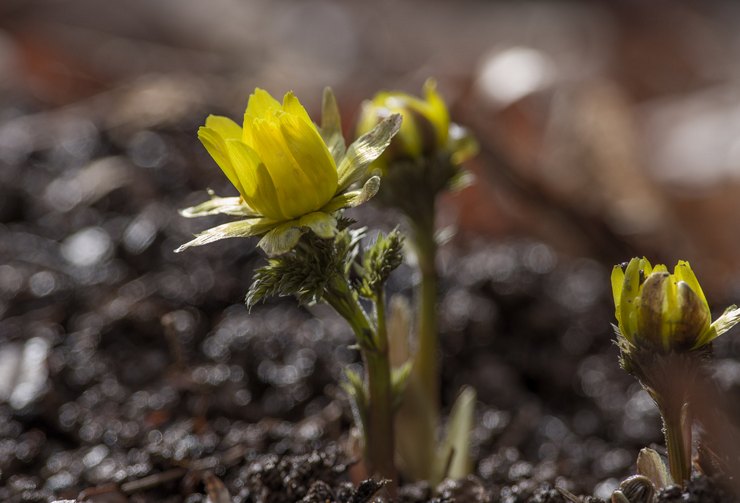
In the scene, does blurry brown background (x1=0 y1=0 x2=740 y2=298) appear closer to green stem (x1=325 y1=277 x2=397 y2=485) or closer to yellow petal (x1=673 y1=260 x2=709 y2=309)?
green stem (x1=325 y1=277 x2=397 y2=485)

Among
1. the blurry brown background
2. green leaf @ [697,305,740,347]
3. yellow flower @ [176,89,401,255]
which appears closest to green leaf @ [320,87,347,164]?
yellow flower @ [176,89,401,255]

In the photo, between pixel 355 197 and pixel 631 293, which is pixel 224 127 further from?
pixel 631 293

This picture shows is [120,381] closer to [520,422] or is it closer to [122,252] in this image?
[122,252]

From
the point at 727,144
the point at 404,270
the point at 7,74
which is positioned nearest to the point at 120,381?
the point at 404,270

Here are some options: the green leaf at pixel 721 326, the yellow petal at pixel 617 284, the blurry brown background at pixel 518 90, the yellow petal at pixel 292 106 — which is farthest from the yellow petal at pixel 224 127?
the blurry brown background at pixel 518 90

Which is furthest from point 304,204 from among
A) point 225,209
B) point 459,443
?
point 459,443

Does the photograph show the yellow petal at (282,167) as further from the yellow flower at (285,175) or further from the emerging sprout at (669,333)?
the emerging sprout at (669,333)

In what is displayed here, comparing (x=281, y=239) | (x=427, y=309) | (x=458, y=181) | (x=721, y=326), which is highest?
(x=458, y=181)
